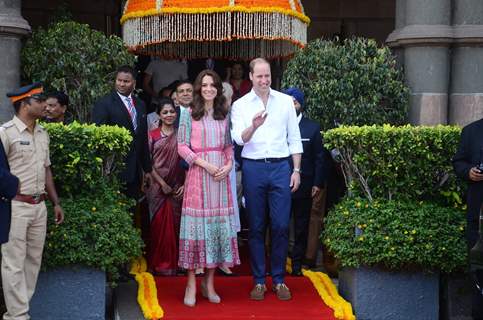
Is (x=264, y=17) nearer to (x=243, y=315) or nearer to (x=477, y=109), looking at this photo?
(x=477, y=109)

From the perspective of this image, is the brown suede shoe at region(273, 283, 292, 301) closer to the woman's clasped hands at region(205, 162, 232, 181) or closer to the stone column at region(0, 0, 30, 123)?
the woman's clasped hands at region(205, 162, 232, 181)

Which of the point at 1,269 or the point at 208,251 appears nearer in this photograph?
the point at 1,269

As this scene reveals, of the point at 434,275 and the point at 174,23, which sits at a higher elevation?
the point at 174,23

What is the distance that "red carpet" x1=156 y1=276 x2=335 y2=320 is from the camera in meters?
8.24

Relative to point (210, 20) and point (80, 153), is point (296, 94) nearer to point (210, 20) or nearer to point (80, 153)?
point (210, 20)

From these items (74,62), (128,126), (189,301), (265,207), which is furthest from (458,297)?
(74,62)

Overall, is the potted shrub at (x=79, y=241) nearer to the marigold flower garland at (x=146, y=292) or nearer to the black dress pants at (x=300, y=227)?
the marigold flower garland at (x=146, y=292)

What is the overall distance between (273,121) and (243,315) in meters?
1.79

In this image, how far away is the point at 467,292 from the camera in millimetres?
8719

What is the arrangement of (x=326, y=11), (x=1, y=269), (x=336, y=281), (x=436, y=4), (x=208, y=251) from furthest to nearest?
(x=326, y=11), (x=436, y=4), (x=336, y=281), (x=208, y=251), (x=1, y=269)

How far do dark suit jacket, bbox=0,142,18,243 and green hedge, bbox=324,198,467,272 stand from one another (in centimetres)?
299

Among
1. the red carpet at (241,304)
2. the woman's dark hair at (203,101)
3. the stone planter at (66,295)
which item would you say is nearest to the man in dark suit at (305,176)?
the red carpet at (241,304)

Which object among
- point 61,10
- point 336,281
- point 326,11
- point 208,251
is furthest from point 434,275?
point 326,11

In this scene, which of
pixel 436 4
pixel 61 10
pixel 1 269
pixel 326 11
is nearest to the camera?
pixel 1 269
